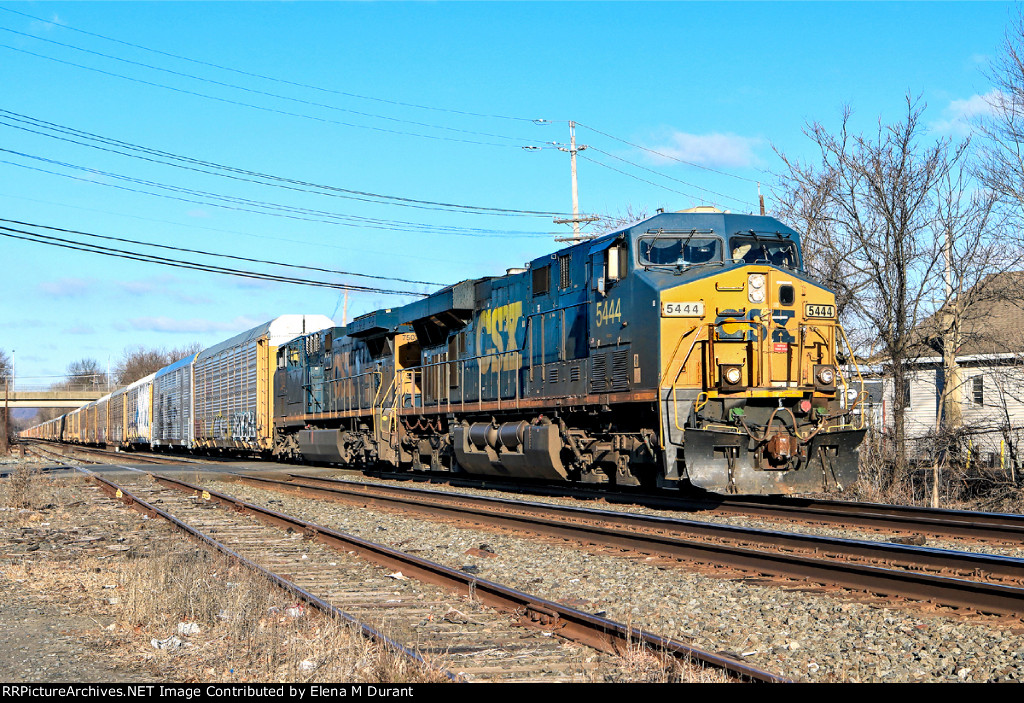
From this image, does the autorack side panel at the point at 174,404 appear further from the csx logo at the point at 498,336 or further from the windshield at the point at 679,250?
the windshield at the point at 679,250

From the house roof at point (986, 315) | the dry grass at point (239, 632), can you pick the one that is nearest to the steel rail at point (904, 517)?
the dry grass at point (239, 632)

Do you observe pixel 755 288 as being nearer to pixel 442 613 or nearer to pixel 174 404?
pixel 442 613

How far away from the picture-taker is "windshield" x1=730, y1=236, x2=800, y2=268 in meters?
12.7

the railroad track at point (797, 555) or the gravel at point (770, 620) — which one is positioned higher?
the railroad track at point (797, 555)

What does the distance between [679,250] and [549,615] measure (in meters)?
7.46

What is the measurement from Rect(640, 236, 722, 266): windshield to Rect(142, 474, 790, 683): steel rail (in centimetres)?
560

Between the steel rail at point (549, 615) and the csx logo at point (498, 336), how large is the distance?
6637 millimetres

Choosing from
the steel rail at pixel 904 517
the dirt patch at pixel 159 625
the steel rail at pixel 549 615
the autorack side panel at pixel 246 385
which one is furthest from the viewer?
the autorack side panel at pixel 246 385

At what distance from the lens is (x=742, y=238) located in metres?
12.7

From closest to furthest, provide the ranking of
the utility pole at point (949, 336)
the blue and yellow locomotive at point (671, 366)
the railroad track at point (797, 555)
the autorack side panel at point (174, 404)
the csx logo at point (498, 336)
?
the railroad track at point (797, 555)
the blue and yellow locomotive at point (671, 366)
the csx logo at point (498, 336)
the utility pole at point (949, 336)
the autorack side panel at point (174, 404)

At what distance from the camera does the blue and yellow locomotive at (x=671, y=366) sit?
11.8 m

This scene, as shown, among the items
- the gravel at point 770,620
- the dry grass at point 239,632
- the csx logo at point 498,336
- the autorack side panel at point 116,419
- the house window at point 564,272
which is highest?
the house window at point 564,272

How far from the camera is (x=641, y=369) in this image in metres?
12.3

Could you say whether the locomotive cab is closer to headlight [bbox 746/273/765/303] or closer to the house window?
headlight [bbox 746/273/765/303]
